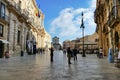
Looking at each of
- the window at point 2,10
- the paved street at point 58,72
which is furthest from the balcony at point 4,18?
the paved street at point 58,72

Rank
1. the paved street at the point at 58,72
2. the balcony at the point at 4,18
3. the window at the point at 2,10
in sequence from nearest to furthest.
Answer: the paved street at the point at 58,72
the balcony at the point at 4,18
the window at the point at 2,10

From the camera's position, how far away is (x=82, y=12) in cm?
3938

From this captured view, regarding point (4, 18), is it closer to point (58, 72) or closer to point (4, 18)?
point (4, 18)

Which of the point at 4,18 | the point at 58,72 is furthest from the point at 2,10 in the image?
the point at 58,72

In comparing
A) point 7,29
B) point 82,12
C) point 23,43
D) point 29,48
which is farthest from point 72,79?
point 29,48

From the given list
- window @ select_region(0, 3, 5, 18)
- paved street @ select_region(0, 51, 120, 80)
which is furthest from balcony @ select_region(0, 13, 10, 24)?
paved street @ select_region(0, 51, 120, 80)

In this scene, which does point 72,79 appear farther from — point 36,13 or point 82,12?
point 36,13

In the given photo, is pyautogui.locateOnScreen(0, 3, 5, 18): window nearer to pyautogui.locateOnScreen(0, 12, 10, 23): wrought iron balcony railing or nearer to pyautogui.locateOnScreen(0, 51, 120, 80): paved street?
pyautogui.locateOnScreen(0, 12, 10, 23): wrought iron balcony railing

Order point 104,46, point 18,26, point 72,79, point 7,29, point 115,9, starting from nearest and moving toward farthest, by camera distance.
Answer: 1. point 72,79
2. point 115,9
3. point 7,29
4. point 104,46
5. point 18,26

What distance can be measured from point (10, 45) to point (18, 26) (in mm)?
6231

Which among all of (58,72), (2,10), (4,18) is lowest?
(58,72)

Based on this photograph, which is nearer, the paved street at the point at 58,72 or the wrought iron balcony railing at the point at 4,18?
the paved street at the point at 58,72

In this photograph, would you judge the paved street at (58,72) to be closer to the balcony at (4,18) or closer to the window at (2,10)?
the balcony at (4,18)

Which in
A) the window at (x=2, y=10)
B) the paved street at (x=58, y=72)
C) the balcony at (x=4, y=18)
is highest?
the window at (x=2, y=10)
